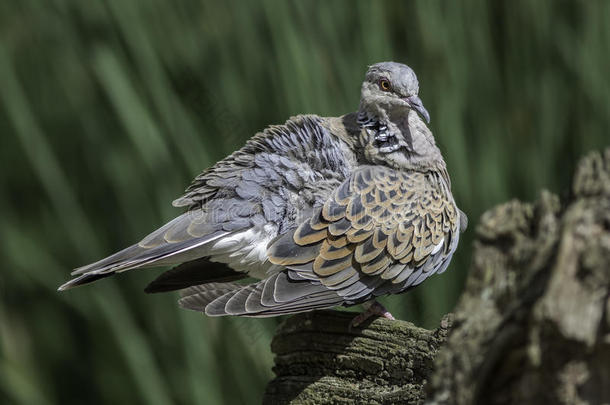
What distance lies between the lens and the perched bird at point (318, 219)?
257 cm

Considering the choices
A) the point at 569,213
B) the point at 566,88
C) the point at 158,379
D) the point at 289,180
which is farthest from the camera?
the point at 158,379

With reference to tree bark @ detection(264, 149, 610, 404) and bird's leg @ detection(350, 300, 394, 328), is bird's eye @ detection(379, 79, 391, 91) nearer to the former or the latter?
bird's leg @ detection(350, 300, 394, 328)

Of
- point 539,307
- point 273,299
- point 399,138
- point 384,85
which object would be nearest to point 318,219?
point 273,299

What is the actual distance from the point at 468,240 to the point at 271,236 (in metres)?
1.24

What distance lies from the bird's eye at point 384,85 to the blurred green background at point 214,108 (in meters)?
0.54

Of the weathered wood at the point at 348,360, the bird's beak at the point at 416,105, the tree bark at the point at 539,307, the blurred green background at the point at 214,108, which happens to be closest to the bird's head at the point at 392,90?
the bird's beak at the point at 416,105

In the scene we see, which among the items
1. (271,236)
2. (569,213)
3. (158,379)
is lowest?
(158,379)

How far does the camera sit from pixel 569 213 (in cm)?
102

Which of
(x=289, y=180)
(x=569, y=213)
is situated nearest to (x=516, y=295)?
(x=569, y=213)

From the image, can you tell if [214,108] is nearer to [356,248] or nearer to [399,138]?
[399,138]

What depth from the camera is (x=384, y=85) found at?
2.87 m

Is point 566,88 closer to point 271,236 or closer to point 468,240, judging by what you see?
point 468,240

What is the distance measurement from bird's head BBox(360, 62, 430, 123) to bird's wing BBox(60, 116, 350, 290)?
0.76 ft

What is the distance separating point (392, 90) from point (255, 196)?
2.25 feet
